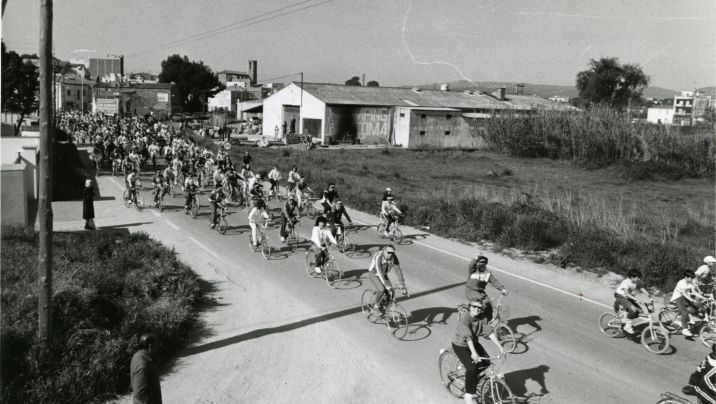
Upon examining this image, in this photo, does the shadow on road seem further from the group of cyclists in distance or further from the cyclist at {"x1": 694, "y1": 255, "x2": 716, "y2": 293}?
the cyclist at {"x1": 694, "y1": 255, "x2": 716, "y2": 293}

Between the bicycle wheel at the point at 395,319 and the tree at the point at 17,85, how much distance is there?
56.5 meters

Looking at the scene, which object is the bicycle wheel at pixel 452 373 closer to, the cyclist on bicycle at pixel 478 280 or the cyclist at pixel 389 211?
the cyclist on bicycle at pixel 478 280

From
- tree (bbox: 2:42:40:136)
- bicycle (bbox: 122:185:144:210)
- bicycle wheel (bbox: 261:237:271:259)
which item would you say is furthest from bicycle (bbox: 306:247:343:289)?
tree (bbox: 2:42:40:136)

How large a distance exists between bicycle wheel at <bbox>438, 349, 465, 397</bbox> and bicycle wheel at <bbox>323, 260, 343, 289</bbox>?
17.9ft

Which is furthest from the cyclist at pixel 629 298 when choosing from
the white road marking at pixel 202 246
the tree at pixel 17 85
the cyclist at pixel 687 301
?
the tree at pixel 17 85

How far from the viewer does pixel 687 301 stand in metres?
11.7

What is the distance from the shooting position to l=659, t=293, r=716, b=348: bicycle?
11281 millimetres

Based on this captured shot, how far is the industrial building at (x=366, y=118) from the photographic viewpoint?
61000mm

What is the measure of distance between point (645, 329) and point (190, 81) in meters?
120

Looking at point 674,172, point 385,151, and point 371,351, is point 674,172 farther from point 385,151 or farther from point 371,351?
point 371,351

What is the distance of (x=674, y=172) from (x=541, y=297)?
31476 millimetres

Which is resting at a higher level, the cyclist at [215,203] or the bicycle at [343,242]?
the cyclist at [215,203]

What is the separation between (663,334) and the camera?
426 inches

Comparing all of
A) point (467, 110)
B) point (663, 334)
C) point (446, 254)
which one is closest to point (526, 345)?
point (663, 334)
